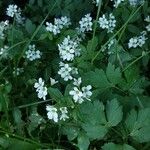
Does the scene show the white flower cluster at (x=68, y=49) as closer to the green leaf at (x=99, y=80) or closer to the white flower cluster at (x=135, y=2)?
the green leaf at (x=99, y=80)

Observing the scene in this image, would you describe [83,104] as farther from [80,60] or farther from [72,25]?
[72,25]

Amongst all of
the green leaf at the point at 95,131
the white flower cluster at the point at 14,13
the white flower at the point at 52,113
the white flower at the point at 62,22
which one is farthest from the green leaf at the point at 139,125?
the white flower cluster at the point at 14,13

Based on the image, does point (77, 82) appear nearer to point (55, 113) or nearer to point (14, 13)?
point (55, 113)

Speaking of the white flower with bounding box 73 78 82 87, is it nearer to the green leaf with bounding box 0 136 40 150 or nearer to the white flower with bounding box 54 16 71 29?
the green leaf with bounding box 0 136 40 150

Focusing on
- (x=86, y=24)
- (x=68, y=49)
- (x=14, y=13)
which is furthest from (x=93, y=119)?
(x=14, y=13)

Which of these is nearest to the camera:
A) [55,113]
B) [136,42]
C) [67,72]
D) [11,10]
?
[55,113]

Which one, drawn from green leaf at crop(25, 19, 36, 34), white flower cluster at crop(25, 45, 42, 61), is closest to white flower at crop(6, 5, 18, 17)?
green leaf at crop(25, 19, 36, 34)
